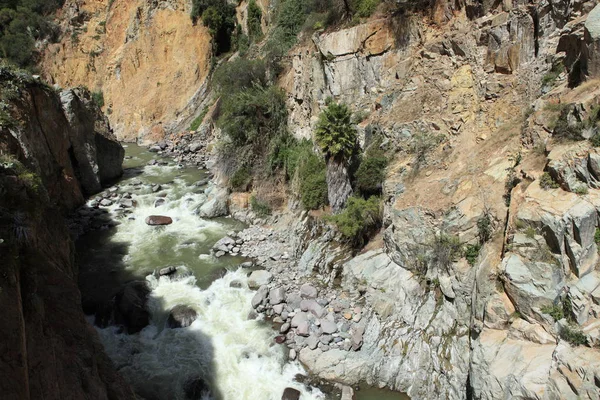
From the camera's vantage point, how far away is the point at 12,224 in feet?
24.0

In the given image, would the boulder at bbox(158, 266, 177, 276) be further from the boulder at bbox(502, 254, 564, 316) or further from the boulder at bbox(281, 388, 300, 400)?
the boulder at bbox(502, 254, 564, 316)

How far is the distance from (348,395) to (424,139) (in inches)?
390

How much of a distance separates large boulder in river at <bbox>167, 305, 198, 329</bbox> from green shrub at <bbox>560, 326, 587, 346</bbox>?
11.0 metres

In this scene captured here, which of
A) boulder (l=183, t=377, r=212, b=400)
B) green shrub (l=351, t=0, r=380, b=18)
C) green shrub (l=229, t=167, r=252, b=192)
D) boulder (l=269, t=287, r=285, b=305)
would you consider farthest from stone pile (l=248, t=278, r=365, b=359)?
green shrub (l=351, t=0, r=380, b=18)

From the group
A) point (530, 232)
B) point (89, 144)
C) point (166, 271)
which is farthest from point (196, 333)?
point (89, 144)

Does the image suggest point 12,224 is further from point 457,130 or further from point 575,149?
point 457,130

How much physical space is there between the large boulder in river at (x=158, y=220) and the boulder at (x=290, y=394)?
1245 centimetres

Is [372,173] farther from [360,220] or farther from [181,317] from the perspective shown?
[181,317]

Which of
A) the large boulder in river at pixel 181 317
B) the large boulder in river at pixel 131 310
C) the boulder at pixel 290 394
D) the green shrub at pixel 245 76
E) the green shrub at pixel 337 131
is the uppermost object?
the green shrub at pixel 245 76

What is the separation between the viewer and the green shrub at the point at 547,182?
953 cm

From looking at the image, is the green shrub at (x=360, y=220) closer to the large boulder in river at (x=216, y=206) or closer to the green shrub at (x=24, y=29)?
the large boulder in river at (x=216, y=206)

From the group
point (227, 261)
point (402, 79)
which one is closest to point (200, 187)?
point (227, 261)

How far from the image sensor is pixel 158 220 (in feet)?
67.5

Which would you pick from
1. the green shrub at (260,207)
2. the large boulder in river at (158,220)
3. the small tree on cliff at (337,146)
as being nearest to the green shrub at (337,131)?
the small tree on cliff at (337,146)
